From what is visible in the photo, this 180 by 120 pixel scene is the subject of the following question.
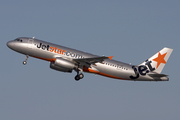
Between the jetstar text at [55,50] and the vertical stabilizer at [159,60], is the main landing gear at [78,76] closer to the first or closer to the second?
the jetstar text at [55,50]

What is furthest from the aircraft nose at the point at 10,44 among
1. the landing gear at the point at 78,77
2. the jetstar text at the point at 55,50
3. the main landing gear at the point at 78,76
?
the landing gear at the point at 78,77

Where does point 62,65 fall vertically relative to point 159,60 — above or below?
below

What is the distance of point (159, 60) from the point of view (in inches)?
2470

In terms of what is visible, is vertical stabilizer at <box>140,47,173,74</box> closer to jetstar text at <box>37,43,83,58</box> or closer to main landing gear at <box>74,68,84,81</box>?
main landing gear at <box>74,68,84,81</box>

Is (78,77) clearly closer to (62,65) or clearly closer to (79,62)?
(79,62)

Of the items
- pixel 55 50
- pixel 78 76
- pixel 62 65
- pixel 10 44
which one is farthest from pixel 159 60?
pixel 10 44

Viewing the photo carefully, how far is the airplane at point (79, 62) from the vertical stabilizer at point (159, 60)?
441mm

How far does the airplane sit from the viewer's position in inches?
2175

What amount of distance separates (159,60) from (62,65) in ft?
66.2

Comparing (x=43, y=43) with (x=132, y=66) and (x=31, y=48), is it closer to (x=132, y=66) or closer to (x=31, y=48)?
(x=31, y=48)

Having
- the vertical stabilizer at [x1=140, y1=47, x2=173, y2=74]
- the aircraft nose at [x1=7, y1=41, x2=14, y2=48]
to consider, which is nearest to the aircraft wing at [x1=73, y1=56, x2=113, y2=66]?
the vertical stabilizer at [x1=140, y1=47, x2=173, y2=74]

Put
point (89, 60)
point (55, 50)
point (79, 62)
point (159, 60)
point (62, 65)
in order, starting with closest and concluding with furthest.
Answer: point (62, 65) < point (89, 60) < point (55, 50) < point (79, 62) < point (159, 60)

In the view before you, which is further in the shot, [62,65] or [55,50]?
[55,50]

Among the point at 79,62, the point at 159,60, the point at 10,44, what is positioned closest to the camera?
the point at 79,62
